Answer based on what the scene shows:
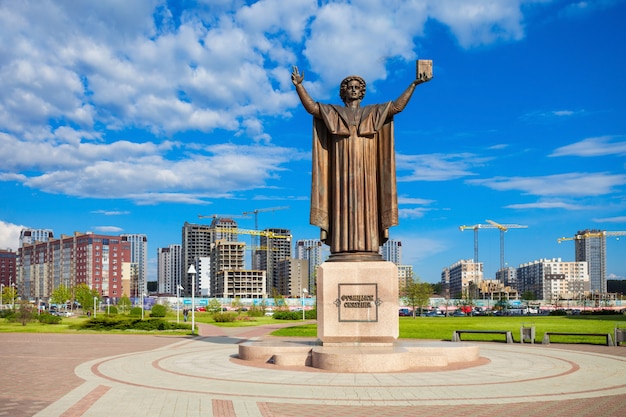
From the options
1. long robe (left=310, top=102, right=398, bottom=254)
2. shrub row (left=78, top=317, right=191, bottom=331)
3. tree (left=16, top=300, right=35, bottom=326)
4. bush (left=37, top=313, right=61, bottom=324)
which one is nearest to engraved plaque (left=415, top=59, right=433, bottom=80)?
long robe (left=310, top=102, right=398, bottom=254)

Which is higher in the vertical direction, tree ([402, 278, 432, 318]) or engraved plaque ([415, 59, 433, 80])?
engraved plaque ([415, 59, 433, 80])

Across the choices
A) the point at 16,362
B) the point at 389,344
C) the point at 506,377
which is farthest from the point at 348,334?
the point at 16,362

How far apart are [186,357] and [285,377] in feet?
22.5

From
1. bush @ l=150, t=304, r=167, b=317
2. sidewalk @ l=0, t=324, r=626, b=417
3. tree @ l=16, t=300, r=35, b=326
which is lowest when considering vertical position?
bush @ l=150, t=304, r=167, b=317

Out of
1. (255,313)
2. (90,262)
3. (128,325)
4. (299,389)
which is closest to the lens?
(299,389)

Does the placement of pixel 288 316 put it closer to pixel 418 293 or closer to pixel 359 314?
pixel 418 293

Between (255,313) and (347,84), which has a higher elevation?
(347,84)

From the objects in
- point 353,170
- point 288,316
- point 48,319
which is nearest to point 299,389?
point 353,170

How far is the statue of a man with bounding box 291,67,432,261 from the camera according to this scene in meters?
19.1

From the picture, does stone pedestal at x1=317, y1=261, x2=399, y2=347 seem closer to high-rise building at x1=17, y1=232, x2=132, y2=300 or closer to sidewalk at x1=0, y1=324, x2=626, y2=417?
sidewalk at x1=0, y1=324, x2=626, y2=417

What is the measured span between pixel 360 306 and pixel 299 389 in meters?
5.34

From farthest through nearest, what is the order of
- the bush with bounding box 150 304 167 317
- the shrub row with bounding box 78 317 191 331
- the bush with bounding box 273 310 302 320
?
the bush with bounding box 273 310 302 320 → the bush with bounding box 150 304 167 317 → the shrub row with bounding box 78 317 191 331

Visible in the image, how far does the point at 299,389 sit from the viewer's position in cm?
1316

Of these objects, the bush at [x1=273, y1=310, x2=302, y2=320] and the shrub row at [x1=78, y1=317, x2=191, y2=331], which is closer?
the shrub row at [x1=78, y1=317, x2=191, y2=331]
